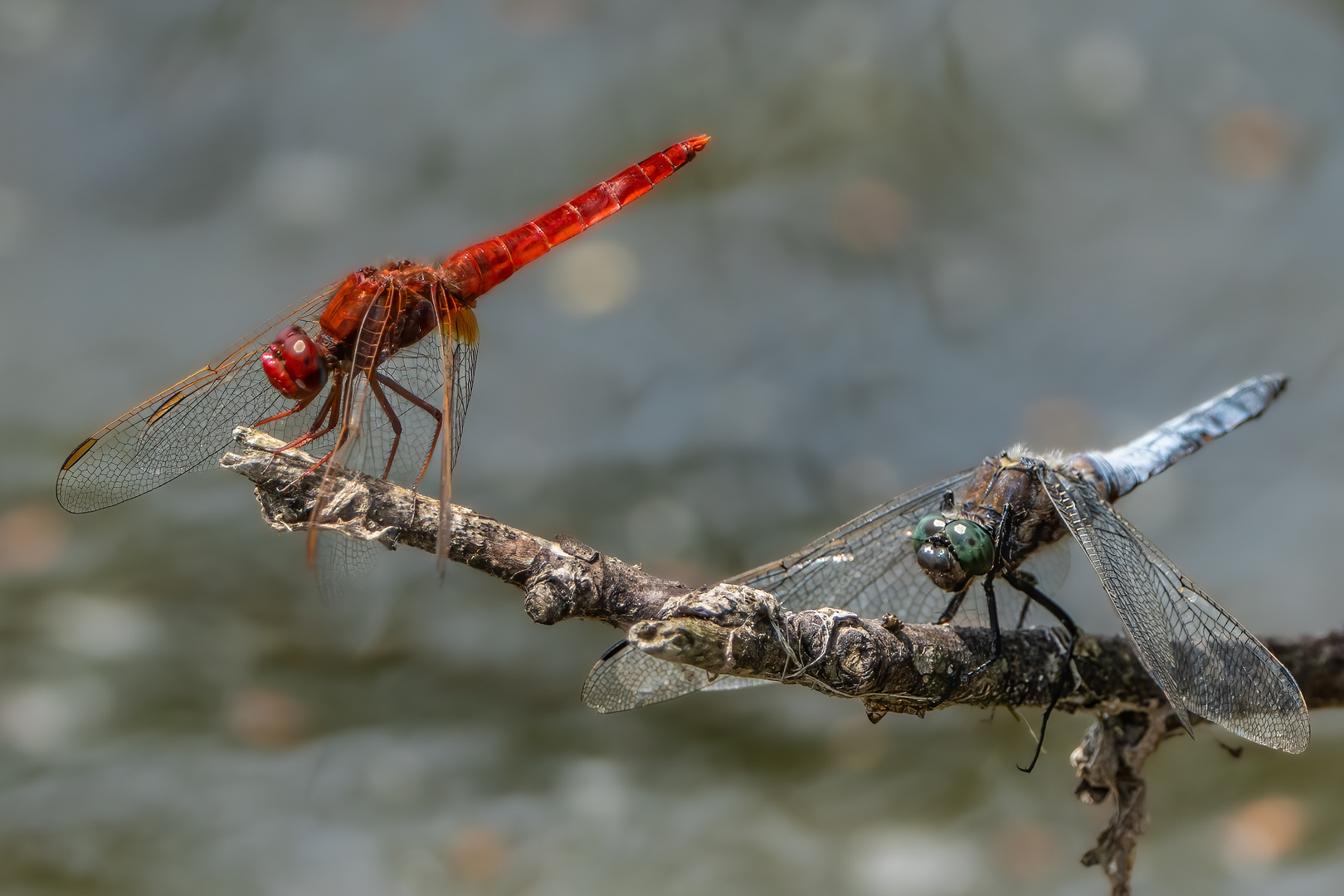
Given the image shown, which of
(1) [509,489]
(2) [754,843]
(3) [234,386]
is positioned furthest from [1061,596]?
(3) [234,386]

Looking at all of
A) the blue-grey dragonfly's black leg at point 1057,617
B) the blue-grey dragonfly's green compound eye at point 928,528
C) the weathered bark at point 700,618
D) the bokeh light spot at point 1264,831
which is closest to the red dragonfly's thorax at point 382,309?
the weathered bark at point 700,618

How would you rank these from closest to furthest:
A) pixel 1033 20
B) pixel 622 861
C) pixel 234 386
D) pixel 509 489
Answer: pixel 234 386 < pixel 622 861 < pixel 509 489 < pixel 1033 20

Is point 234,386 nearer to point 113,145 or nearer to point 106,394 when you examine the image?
point 106,394

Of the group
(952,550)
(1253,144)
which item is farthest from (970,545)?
(1253,144)

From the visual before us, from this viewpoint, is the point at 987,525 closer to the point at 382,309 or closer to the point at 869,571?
the point at 869,571

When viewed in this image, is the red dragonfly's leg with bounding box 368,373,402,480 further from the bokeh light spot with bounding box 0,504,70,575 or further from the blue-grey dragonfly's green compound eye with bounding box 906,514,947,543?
the bokeh light spot with bounding box 0,504,70,575
